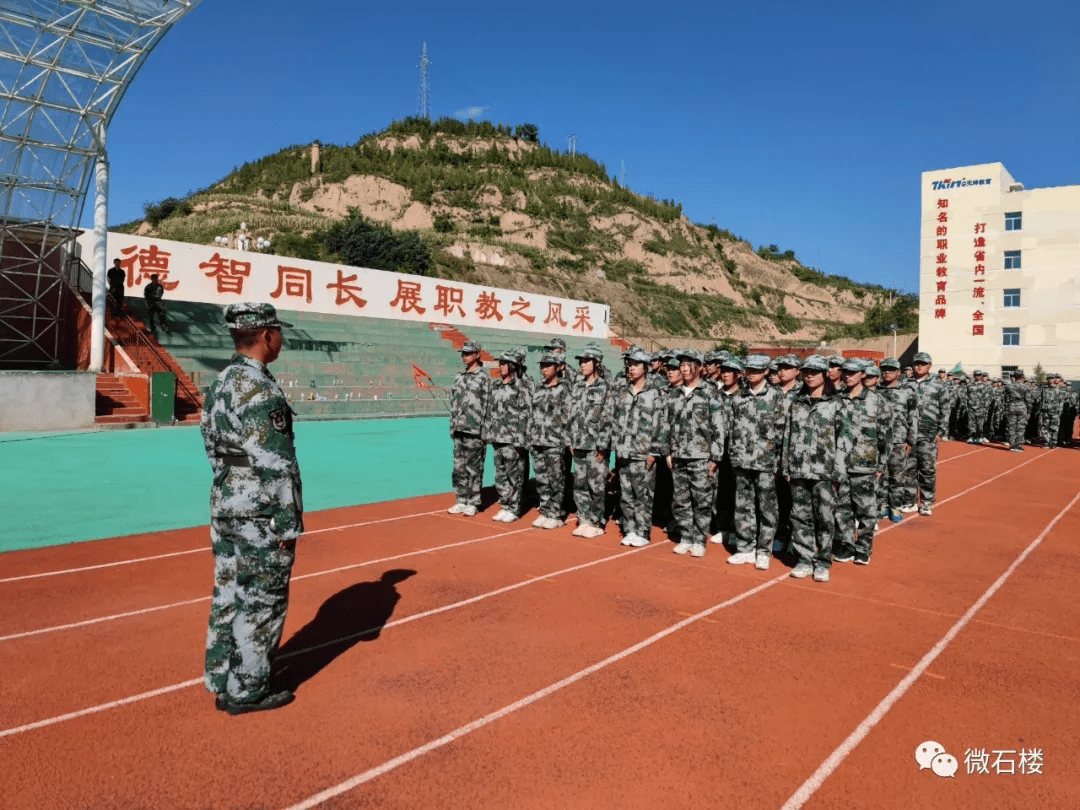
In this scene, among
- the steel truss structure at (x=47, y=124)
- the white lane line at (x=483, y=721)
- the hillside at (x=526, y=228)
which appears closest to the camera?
the white lane line at (x=483, y=721)

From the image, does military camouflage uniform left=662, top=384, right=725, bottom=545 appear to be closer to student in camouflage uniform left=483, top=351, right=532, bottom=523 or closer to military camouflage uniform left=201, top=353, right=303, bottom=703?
student in camouflage uniform left=483, top=351, right=532, bottom=523

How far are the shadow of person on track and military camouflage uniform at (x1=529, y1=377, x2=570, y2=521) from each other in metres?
2.46

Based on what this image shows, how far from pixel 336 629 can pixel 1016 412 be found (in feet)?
60.3

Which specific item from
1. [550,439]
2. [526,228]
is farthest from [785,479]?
[526,228]

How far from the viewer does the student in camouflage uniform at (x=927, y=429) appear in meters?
9.62

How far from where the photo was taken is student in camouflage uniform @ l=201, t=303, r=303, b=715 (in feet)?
11.6

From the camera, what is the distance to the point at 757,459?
21.6 feet

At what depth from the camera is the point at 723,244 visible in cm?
10088

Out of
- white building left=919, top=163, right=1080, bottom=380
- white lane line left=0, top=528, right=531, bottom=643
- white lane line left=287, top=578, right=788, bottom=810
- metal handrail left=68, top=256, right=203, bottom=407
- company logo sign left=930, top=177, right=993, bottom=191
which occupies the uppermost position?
company logo sign left=930, top=177, right=993, bottom=191

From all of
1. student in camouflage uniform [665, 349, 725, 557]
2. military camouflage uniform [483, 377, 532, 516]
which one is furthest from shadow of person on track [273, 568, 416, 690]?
student in camouflage uniform [665, 349, 725, 557]

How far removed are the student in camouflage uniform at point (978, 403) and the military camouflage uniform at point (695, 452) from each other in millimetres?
15159

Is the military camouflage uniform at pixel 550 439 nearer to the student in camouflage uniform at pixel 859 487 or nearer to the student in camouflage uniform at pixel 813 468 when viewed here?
the student in camouflage uniform at pixel 813 468

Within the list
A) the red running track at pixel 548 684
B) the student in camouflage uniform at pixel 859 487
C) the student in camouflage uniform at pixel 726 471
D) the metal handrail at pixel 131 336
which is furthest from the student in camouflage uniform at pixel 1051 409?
the metal handrail at pixel 131 336

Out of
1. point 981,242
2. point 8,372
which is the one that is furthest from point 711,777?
point 981,242
